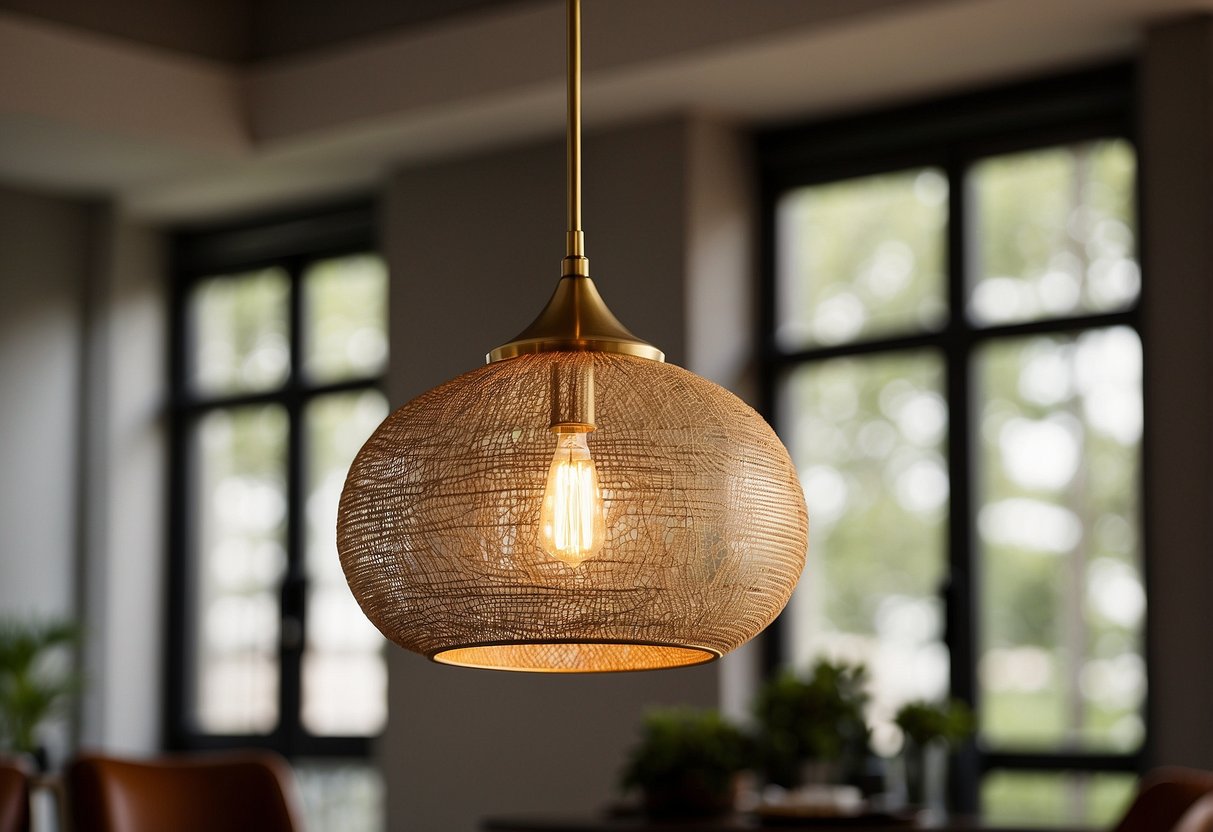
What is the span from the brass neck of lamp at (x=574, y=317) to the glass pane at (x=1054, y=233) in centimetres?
352

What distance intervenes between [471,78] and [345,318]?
5.07ft

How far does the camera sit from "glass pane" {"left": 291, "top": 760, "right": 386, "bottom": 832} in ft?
21.4

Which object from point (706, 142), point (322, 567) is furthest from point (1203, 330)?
point (322, 567)

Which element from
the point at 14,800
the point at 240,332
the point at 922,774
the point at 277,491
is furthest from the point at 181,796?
the point at 240,332

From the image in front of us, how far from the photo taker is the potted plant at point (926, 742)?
4320mm

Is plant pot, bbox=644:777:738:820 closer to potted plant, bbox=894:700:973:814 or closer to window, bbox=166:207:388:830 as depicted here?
potted plant, bbox=894:700:973:814

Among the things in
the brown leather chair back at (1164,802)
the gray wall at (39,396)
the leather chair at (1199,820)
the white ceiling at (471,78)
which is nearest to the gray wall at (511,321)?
the white ceiling at (471,78)

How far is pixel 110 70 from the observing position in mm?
5812

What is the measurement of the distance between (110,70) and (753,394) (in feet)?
7.40

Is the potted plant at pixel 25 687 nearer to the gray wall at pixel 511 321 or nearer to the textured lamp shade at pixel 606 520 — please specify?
the gray wall at pixel 511 321

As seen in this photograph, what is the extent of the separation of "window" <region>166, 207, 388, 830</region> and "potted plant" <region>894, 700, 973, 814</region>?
2350 millimetres

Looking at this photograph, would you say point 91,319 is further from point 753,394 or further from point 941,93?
point 941,93

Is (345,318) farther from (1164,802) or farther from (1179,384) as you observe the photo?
(1164,802)

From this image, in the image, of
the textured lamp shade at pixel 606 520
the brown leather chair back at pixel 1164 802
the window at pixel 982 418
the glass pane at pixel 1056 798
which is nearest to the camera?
the textured lamp shade at pixel 606 520
